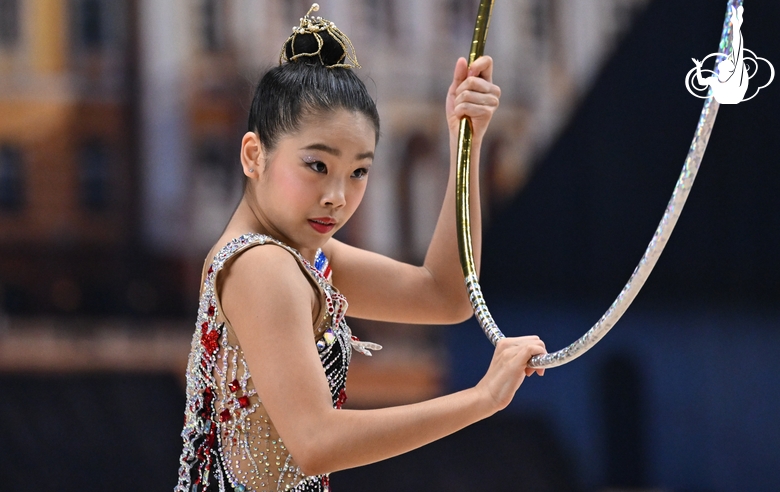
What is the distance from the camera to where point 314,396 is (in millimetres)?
1185

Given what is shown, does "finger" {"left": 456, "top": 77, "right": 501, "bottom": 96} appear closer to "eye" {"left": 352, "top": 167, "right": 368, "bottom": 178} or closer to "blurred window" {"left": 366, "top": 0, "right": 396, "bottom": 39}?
"eye" {"left": 352, "top": 167, "right": 368, "bottom": 178}

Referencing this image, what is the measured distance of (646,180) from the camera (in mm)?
3881

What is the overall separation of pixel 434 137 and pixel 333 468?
3.15m

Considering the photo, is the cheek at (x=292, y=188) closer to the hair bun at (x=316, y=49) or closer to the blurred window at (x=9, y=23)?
the hair bun at (x=316, y=49)

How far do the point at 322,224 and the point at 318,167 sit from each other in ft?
0.29

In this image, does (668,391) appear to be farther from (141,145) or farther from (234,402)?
(234,402)

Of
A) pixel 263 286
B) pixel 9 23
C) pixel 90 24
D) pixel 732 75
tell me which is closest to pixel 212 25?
pixel 90 24

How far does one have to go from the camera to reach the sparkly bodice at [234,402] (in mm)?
1346

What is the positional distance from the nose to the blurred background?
245cm

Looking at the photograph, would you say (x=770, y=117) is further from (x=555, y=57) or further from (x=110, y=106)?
(x=110, y=106)

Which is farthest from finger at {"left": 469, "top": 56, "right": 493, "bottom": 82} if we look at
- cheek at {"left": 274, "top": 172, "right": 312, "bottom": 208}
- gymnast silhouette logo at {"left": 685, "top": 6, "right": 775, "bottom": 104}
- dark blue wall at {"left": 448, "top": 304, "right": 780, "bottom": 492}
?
dark blue wall at {"left": 448, "top": 304, "right": 780, "bottom": 492}

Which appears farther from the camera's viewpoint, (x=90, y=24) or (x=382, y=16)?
(x=382, y=16)

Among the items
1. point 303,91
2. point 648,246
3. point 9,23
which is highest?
point 9,23

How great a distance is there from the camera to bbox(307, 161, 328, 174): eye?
131 centimetres
